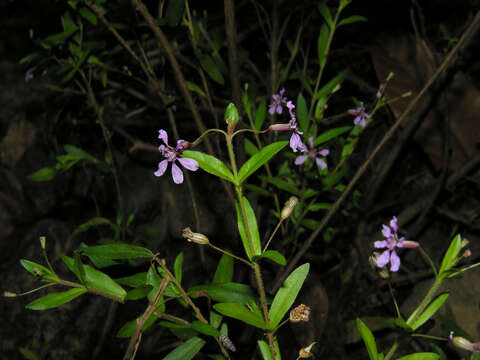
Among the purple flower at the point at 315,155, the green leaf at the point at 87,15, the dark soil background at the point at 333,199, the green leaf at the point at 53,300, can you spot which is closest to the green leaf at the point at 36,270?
the green leaf at the point at 53,300

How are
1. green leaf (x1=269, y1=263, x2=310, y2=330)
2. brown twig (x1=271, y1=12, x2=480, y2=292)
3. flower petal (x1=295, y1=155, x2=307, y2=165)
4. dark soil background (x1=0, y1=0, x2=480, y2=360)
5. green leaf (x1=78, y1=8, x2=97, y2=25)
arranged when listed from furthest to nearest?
dark soil background (x1=0, y1=0, x2=480, y2=360), green leaf (x1=78, y1=8, x2=97, y2=25), flower petal (x1=295, y1=155, x2=307, y2=165), brown twig (x1=271, y1=12, x2=480, y2=292), green leaf (x1=269, y1=263, x2=310, y2=330)

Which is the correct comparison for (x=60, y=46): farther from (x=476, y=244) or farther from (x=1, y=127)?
(x=476, y=244)

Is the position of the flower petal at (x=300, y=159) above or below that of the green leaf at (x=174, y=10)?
below

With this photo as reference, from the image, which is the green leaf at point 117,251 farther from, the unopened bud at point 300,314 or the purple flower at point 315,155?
the purple flower at point 315,155

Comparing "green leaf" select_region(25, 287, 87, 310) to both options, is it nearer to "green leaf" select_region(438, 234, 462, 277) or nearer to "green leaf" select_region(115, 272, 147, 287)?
"green leaf" select_region(115, 272, 147, 287)

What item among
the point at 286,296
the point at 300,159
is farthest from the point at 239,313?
the point at 300,159

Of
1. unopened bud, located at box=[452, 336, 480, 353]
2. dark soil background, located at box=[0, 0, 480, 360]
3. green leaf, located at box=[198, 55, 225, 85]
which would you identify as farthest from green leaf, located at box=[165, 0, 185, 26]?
unopened bud, located at box=[452, 336, 480, 353]

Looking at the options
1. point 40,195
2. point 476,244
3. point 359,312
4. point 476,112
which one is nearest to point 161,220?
point 40,195

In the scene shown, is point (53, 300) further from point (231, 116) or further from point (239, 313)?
point (231, 116)
